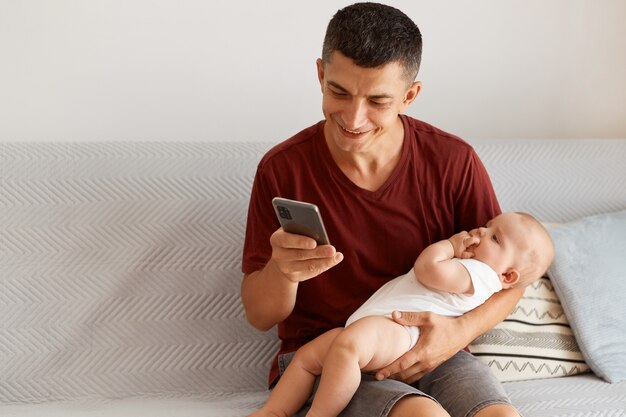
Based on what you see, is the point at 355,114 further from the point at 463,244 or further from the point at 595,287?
the point at 595,287

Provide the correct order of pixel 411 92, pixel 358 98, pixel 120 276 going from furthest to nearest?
pixel 120 276 → pixel 411 92 → pixel 358 98

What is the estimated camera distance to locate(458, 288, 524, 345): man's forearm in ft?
6.20

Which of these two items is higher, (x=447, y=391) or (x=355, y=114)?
(x=355, y=114)

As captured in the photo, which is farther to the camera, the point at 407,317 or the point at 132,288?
the point at 132,288

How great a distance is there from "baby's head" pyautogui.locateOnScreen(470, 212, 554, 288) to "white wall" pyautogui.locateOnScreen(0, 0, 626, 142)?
0.80 m

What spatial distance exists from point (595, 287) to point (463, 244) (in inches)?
20.0

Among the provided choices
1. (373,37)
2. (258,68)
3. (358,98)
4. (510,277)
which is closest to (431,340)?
(510,277)

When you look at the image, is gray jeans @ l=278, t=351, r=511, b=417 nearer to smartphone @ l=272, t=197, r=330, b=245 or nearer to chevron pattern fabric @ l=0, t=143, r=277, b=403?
smartphone @ l=272, t=197, r=330, b=245

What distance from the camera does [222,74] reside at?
246 cm

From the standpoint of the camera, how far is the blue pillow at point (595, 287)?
7.09 ft

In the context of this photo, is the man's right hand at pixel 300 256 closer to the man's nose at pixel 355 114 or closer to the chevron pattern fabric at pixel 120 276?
the man's nose at pixel 355 114

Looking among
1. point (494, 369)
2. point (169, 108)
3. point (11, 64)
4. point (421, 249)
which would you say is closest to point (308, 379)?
point (421, 249)

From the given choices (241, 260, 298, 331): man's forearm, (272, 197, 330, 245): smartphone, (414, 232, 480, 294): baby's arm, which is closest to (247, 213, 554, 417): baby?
(414, 232, 480, 294): baby's arm

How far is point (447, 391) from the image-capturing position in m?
1.82
